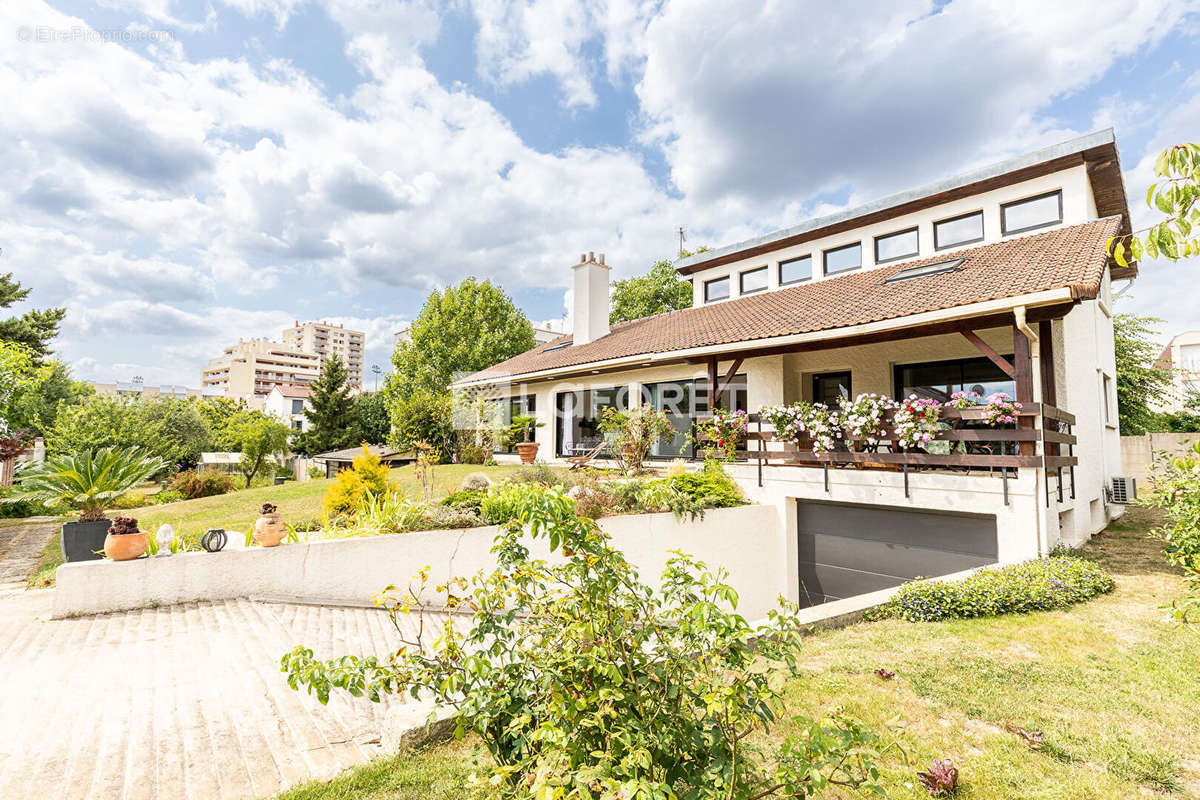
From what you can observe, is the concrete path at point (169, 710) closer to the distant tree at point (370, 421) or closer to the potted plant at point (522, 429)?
the potted plant at point (522, 429)

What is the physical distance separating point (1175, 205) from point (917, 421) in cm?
721

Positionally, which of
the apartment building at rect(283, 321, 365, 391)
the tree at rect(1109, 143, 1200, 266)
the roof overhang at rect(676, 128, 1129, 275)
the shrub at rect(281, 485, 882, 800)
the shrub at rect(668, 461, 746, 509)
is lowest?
the shrub at rect(668, 461, 746, 509)

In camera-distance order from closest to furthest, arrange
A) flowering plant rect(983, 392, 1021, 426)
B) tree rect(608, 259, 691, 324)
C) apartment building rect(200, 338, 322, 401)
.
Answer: flowering plant rect(983, 392, 1021, 426) → tree rect(608, 259, 691, 324) → apartment building rect(200, 338, 322, 401)

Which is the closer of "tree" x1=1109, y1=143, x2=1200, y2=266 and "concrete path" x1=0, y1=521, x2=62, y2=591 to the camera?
"tree" x1=1109, y1=143, x2=1200, y2=266

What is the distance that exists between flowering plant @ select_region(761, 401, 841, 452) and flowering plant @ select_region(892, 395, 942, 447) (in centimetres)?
103

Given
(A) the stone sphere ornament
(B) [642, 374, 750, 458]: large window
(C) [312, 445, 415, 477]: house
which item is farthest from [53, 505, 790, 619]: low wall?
(C) [312, 445, 415, 477]: house

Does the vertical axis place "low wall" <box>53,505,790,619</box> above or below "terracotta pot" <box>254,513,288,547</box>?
below

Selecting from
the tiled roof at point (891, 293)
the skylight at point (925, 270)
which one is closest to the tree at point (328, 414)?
the tiled roof at point (891, 293)

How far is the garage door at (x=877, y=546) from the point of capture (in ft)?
26.9

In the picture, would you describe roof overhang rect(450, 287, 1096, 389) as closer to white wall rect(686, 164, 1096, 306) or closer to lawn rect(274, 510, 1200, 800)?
lawn rect(274, 510, 1200, 800)

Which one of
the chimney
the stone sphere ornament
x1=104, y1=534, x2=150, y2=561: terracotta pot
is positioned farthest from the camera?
the chimney

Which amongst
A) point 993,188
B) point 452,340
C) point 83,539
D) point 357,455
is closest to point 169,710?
point 83,539

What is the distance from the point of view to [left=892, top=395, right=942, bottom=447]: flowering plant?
804 cm

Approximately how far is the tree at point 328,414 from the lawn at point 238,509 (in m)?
20.7
